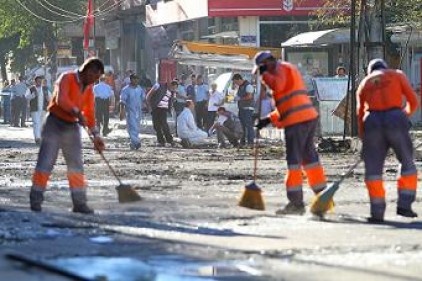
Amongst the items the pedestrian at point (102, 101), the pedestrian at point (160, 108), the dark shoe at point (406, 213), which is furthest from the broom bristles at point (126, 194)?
the pedestrian at point (102, 101)

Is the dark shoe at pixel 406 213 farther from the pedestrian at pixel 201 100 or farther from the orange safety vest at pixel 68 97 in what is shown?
the pedestrian at pixel 201 100

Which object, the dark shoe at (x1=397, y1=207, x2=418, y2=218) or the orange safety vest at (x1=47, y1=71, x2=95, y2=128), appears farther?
the orange safety vest at (x1=47, y1=71, x2=95, y2=128)

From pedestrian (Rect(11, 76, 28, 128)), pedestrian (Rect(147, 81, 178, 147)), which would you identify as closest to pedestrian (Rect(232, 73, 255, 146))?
pedestrian (Rect(147, 81, 178, 147))

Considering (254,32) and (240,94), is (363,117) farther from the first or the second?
(254,32)

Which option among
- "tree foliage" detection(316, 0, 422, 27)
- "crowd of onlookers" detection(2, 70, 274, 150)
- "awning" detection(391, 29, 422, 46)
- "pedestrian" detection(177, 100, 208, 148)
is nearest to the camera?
"crowd of onlookers" detection(2, 70, 274, 150)

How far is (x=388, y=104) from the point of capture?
12688 millimetres

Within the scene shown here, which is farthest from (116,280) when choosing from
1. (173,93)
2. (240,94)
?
→ (173,93)

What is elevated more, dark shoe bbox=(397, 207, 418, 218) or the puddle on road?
the puddle on road

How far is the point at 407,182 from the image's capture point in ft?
41.5

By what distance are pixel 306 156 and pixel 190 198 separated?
2.29m

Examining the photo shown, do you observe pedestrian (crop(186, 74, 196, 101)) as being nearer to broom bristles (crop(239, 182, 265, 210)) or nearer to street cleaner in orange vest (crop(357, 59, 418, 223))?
broom bristles (crop(239, 182, 265, 210))

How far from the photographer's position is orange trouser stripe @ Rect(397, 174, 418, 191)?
12641mm

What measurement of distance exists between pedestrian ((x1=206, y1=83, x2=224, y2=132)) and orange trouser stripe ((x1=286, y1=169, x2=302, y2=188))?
63.7 ft

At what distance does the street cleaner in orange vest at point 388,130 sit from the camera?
12617 mm
